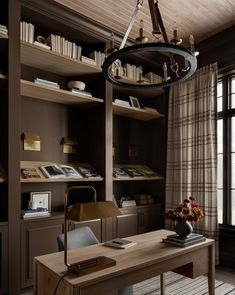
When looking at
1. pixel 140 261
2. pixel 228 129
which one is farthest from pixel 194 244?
pixel 228 129

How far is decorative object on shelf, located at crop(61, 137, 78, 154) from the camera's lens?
11.8ft

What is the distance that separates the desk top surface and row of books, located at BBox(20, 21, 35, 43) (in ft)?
7.20

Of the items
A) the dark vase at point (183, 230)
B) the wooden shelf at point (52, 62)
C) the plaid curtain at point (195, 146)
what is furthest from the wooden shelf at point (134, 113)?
the dark vase at point (183, 230)

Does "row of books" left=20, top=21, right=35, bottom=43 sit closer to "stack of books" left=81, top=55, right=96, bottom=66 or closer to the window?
"stack of books" left=81, top=55, right=96, bottom=66

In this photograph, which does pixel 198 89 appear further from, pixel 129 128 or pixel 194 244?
pixel 194 244

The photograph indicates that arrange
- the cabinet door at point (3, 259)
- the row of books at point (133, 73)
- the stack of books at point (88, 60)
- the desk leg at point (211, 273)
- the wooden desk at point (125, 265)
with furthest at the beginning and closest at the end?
the row of books at point (133, 73) → the stack of books at point (88, 60) → the cabinet door at point (3, 259) → the desk leg at point (211, 273) → the wooden desk at point (125, 265)

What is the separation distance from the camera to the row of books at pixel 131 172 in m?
3.90

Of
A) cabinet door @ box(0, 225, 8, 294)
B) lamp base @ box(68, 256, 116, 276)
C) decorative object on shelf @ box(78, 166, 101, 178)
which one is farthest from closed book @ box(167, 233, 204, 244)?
cabinet door @ box(0, 225, 8, 294)

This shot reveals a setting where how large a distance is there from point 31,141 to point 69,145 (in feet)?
1.81

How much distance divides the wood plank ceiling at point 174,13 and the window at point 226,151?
2.61 feet

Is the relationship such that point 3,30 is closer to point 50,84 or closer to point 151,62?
point 50,84

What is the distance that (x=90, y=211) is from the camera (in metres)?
1.63

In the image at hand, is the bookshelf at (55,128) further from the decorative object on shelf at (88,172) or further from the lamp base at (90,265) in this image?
the lamp base at (90,265)

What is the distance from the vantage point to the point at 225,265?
3.54 metres
